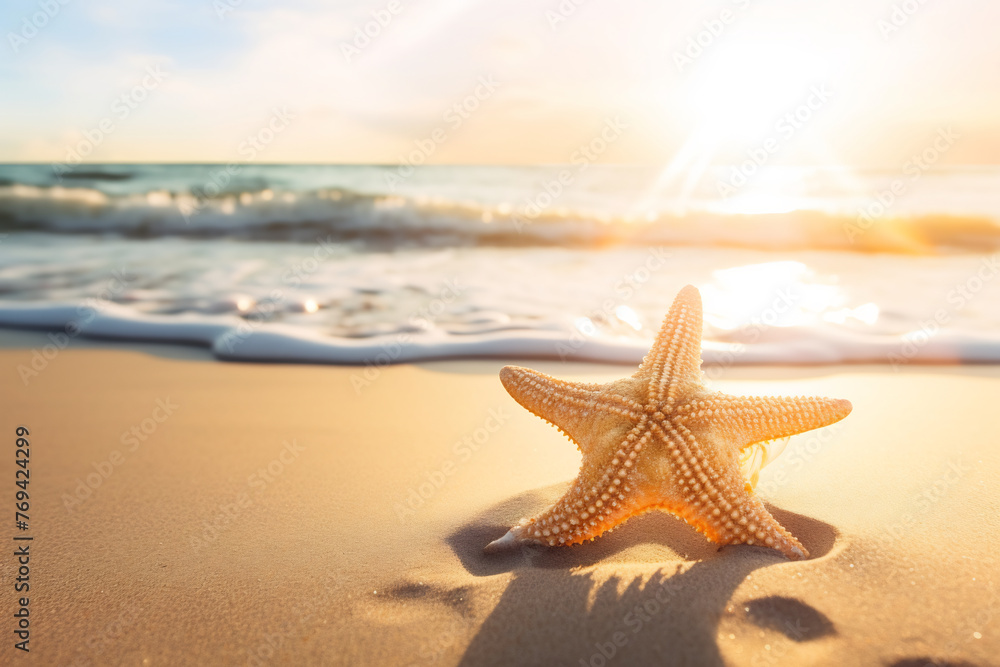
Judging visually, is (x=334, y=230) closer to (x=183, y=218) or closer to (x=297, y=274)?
(x=183, y=218)

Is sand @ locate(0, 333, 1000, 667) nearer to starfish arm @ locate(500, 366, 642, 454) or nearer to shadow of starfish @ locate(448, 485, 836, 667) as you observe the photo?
shadow of starfish @ locate(448, 485, 836, 667)

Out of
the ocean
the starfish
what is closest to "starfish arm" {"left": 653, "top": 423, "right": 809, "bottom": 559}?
the starfish

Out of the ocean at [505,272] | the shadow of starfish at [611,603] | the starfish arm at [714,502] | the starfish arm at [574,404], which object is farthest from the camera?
the ocean at [505,272]

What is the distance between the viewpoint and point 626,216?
15164 mm

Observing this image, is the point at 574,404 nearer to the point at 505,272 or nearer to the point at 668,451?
the point at 668,451

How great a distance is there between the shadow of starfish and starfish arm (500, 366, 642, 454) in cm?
50

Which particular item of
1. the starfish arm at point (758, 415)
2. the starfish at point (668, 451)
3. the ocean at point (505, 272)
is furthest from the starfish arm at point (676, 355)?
Answer: the ocean at point (505, 272)

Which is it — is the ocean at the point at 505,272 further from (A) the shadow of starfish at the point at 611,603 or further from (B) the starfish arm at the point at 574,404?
(A) the shadow of starfish at the point at 611,603

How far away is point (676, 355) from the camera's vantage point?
280cm

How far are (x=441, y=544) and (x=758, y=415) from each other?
58.0 inches

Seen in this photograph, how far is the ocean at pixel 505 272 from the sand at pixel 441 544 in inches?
41.4

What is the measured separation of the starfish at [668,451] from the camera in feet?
8.04

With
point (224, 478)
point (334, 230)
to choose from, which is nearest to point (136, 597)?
point (224, 478)

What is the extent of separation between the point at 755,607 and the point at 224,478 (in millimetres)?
2758
